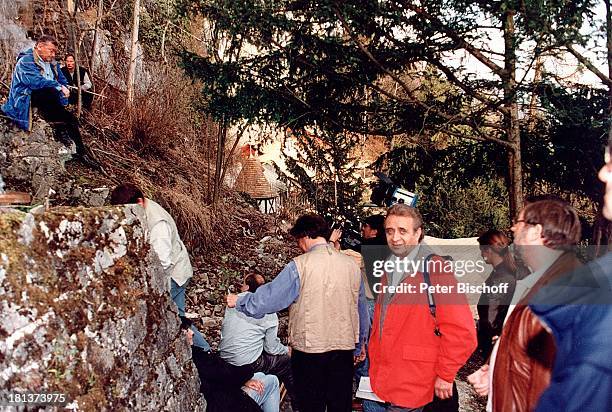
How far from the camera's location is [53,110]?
636 cm

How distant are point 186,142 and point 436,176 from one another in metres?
5.35

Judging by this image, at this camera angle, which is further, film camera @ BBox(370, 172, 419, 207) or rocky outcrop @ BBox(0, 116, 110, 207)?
rocky outcrop @ BBox(0, 116, 110, 207)

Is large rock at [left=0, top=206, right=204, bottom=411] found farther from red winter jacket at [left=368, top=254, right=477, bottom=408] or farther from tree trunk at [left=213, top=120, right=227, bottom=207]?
tree trunk at [left=213, top=120, right=227, bottom=207]

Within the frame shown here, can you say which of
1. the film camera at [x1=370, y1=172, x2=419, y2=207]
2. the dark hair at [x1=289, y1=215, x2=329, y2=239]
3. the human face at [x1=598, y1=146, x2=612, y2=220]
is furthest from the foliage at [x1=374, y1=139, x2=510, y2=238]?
A: the human face at [x1=598, y1=146, x2=612, y2=220]

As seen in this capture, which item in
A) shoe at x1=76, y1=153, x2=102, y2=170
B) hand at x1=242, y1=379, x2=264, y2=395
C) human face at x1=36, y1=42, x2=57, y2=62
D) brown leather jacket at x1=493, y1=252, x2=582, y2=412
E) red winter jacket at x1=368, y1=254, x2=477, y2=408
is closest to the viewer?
brown leather jacket at x1=493, y1=252, x2=582, y2=412

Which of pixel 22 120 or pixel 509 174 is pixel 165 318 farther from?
pixel 509 174

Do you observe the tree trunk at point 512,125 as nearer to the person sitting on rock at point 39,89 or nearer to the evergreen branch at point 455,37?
the evergreen branch at point 455,37

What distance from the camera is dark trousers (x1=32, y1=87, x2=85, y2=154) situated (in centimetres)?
614

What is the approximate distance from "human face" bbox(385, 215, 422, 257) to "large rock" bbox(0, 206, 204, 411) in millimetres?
1212

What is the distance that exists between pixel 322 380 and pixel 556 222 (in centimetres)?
187

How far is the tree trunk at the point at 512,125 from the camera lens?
6.12 meters

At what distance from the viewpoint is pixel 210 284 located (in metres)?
7.81

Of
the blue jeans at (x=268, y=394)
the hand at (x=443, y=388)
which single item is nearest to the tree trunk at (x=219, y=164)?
the blue jeans at (x=268, y=394)

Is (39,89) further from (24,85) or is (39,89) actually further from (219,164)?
(219,164)
